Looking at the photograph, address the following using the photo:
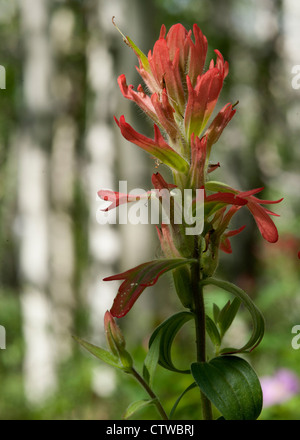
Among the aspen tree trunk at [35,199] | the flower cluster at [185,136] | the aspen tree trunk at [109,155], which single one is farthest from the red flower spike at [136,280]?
the aspen tree trunk at [35,199]

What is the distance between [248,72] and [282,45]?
0.22m

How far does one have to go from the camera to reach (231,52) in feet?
7.75

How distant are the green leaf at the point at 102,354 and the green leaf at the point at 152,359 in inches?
0.7

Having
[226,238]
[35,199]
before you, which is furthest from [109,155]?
[226,238]

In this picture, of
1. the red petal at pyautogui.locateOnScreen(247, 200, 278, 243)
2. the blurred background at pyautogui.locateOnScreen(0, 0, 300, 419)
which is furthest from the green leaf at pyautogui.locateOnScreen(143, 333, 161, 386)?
the blurred background at pyautogui.locateOnScreen(0, 0, 300, 419)

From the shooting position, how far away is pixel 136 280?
0.95 ft

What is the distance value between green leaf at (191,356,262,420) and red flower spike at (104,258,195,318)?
2.6 inches

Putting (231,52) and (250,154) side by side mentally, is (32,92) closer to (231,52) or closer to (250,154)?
(231,52)

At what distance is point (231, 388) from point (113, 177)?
1.95 meters

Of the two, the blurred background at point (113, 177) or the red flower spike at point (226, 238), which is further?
the blurred background at point (113, 177)

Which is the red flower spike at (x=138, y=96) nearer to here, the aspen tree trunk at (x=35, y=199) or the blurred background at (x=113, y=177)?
the blurred background at (x=113, y=177)

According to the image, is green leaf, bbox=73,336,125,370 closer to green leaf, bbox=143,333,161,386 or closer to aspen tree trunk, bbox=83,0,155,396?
green leaf, bbox=143,333,161,386

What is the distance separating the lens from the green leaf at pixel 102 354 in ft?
1.07

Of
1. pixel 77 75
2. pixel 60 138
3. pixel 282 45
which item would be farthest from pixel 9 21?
pixel 282 45
